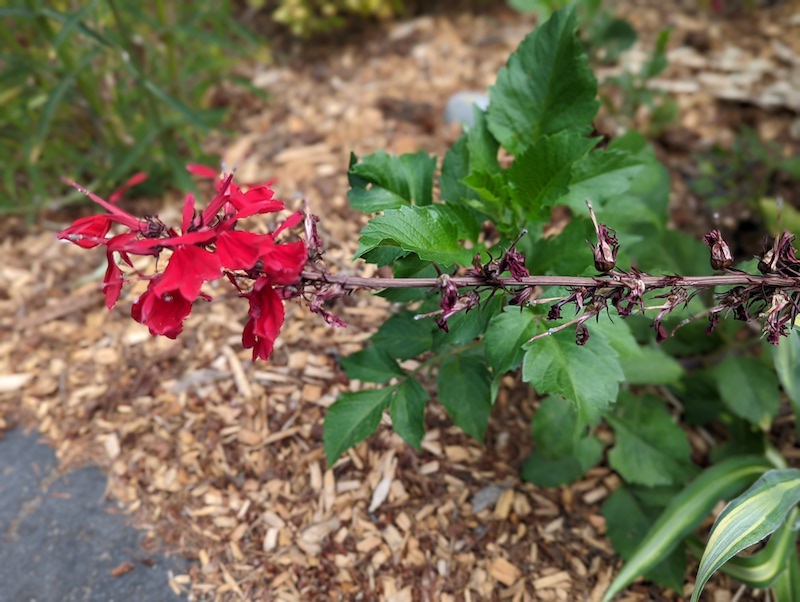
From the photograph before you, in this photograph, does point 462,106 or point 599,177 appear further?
point 462,106

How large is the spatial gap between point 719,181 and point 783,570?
1.36 meters

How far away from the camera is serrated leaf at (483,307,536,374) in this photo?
1.07m

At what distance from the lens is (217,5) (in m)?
2.55

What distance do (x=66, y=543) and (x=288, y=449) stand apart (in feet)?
1.66

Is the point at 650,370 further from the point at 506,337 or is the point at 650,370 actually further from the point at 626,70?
the point at 626,70

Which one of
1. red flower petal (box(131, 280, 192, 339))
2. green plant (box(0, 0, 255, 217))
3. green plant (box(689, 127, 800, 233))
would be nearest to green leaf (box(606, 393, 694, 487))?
green plant (box(689, 127, 800, 233))

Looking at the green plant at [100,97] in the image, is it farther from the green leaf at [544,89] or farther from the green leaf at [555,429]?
the green leaf at [555,429]

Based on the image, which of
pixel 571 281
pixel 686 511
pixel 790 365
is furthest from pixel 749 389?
pixel 571 281

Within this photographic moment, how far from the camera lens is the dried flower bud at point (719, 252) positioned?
3.04 ft

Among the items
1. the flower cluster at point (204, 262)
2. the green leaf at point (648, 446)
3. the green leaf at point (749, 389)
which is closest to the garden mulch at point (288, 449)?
the green leaf at point (648, 446)

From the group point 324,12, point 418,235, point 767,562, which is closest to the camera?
point 418,235

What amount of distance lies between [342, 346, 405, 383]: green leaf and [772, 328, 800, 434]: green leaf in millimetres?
809

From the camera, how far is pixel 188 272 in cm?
85

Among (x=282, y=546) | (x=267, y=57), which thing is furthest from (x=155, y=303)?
(x=267, y=57)
